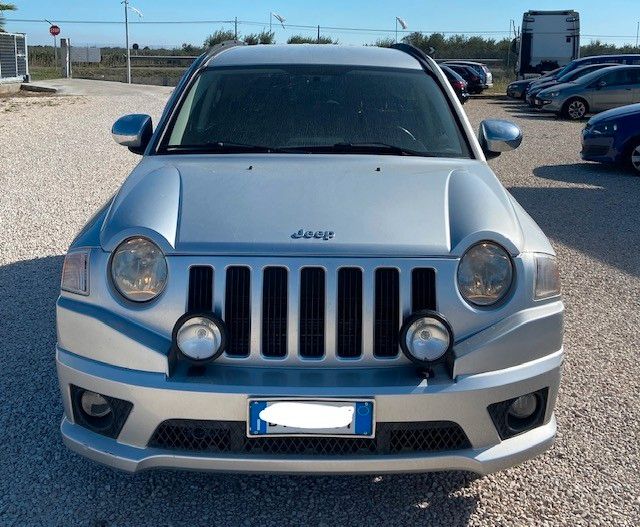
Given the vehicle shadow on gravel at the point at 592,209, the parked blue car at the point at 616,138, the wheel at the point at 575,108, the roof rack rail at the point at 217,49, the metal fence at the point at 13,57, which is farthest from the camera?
the metal fence at the point at 13,57

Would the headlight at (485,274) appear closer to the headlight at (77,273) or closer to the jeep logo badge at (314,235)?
the jeep logo badge at (314,235)

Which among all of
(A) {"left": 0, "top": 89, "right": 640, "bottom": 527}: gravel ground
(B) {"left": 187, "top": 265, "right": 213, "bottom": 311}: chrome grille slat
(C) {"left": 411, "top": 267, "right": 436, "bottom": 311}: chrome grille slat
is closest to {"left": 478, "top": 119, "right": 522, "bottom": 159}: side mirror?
(A) {"left": 0, "top": 89, "right": 640, "bottom": 527}: gravel ground

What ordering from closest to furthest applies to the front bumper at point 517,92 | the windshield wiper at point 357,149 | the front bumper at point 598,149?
the windshield wiper at point 357,149
the front bumper at point 598,149
the front bumper at point 517,92

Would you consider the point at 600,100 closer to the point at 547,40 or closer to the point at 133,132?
the point at 547,40

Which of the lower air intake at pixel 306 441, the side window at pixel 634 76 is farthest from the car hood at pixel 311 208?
the side window at pixel 634 76

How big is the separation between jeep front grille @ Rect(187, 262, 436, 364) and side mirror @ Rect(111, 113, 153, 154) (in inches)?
68.7

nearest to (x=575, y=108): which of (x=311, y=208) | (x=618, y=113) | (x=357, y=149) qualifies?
(x=618, y=113)

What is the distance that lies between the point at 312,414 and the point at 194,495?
857 mm

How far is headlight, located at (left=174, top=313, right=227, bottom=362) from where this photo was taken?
284cm

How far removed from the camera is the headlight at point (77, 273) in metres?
3.03

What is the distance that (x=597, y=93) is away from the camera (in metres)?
22.8

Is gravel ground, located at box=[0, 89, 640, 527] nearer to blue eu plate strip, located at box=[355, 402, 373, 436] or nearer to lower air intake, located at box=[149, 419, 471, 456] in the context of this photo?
lower air intake, located at box=[149, 419, 471, 456]

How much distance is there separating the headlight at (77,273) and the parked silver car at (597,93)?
Result: 21.8 meters

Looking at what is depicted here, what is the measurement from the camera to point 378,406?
9.05 ft
